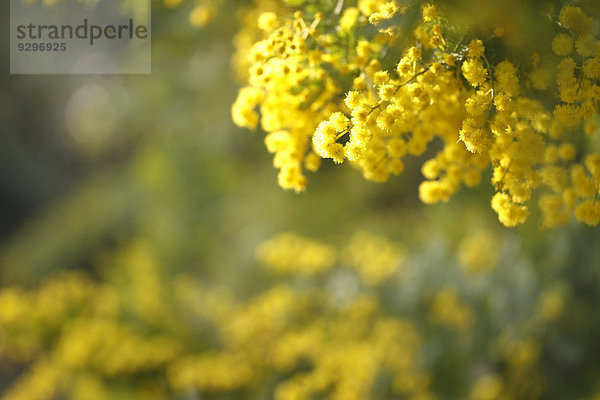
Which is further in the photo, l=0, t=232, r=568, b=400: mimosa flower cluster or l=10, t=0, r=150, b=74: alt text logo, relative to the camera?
l=0, t=232, r=568, b=400: mimosa flower cluster

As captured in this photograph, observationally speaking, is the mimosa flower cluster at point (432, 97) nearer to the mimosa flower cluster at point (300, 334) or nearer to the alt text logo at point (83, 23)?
the alt text logo at point (83, 23)

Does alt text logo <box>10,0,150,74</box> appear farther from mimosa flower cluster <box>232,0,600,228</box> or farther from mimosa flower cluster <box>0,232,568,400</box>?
mimosa flower cluster <box>0,232,568,400</box>

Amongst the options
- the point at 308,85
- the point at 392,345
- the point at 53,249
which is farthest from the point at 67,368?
the point at 53,249

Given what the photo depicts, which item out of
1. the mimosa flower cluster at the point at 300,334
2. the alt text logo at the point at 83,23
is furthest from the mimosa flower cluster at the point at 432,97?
the mimosa flower cluster at the point at 300,334

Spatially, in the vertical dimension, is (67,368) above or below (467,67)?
below

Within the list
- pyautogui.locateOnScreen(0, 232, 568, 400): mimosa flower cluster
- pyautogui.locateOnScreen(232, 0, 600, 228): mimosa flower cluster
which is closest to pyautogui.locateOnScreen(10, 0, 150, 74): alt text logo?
pyautogui.locateOnScreen(232, 0, 600, 228): mimosa flower cluster

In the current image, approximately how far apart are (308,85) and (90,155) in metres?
6.29

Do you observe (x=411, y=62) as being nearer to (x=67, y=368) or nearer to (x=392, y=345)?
(x=392, y=345)

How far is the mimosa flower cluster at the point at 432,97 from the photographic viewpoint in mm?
739

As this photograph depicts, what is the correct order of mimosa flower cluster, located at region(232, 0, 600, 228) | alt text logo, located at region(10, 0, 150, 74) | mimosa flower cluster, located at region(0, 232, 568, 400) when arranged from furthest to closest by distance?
mimosa flower cluster, located at region(0, 232, 568, 400)
alt text logo, located at region(10, 0, 150, 74)
mimosa flower cluster, located at region(232, 0, 600, 228)

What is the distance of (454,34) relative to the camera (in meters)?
0.79

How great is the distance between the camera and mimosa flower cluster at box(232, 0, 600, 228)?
739mm

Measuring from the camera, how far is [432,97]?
795 millimetres

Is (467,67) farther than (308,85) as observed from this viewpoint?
No
